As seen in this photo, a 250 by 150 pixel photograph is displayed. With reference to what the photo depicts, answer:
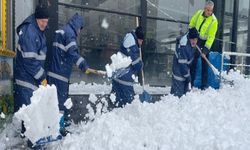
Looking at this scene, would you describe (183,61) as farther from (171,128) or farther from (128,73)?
(171,128)

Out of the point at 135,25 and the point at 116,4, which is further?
the point at 135,25

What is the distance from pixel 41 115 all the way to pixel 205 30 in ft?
16.3

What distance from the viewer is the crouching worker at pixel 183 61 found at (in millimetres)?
8594

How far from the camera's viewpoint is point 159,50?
36.0ft

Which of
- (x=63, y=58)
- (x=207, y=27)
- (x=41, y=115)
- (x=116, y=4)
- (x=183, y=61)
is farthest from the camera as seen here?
(x=116, y=4)

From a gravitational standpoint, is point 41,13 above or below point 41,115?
above

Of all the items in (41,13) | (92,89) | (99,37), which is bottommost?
(92,89)

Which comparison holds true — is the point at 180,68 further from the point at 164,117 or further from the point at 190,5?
the point at 190,5

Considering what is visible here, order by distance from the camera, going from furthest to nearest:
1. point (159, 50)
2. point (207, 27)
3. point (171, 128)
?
point (159, 50) < point (207, 27) < point (171, 128)

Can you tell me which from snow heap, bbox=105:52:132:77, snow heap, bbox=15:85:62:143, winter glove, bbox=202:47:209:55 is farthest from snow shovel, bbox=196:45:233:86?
snow heap, bbox=15:85:62:143

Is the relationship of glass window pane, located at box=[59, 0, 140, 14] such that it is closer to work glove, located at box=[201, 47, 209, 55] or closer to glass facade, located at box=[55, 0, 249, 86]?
glass facade, located at box=[55, 0, 249, 86]

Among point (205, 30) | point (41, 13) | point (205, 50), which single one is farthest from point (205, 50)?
point (41, 13)

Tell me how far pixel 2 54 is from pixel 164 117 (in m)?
2.66

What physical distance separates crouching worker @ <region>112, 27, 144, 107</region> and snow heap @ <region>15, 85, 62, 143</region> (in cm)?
260
